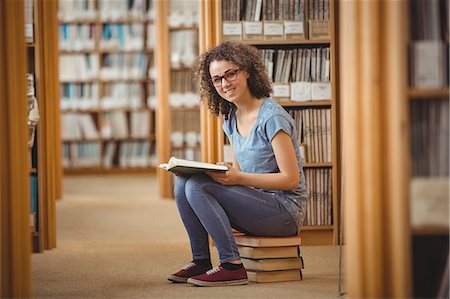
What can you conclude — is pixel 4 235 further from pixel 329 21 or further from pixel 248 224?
pixel 329 21

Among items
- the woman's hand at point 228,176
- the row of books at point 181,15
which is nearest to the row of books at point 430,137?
the woman's hand at point 228,176

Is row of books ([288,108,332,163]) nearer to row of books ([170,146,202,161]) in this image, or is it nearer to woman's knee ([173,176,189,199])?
woman's knee ([173,176,189,199])

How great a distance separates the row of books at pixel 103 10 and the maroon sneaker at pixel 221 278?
7006 mm

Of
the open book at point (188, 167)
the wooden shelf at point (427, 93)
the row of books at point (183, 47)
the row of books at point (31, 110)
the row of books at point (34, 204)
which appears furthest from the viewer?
the row of books at point (183, 47)

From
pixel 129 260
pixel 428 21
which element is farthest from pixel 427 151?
pixel 129 260

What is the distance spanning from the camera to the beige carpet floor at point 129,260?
352 centimetres

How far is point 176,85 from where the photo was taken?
8086 millimetres

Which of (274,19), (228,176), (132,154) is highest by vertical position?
(274,19)

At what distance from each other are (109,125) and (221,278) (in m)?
7.07

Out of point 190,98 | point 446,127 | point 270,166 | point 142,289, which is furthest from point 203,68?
point 190,98

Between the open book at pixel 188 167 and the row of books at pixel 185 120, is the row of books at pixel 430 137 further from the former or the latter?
the row of books at pixel 185 120

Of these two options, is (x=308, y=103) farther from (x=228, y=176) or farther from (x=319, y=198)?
(x=228, y=176)

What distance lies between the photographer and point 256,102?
12.4 feet

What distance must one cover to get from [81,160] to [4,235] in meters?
7.73
